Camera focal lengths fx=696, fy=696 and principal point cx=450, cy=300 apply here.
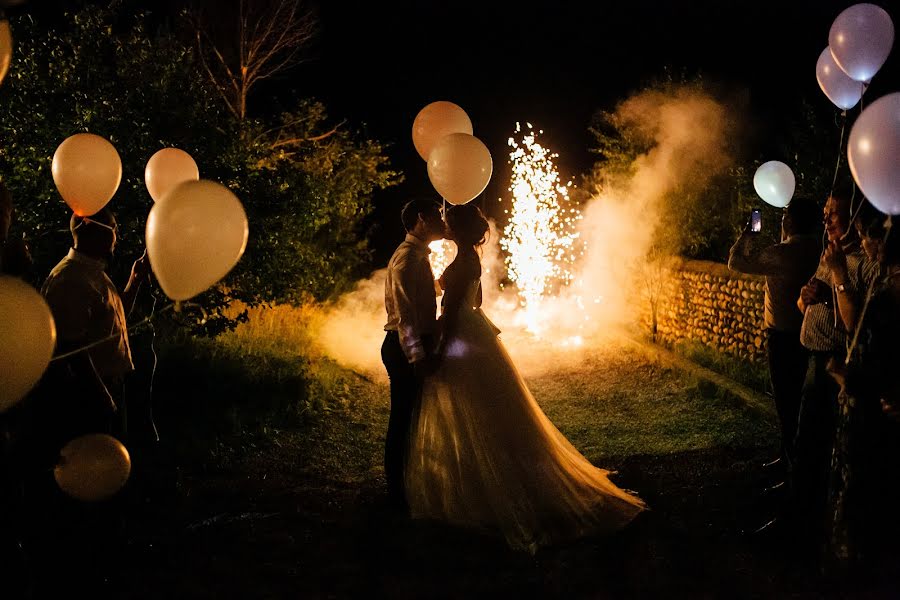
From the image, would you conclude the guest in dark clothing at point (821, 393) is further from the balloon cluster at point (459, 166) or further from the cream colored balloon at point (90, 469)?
the cream colored balloon at point (90, 469)

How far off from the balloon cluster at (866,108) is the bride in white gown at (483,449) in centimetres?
233

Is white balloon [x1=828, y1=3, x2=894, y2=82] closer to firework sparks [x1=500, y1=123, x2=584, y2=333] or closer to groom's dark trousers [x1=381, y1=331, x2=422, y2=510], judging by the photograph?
groom's dark trousers [x1=381, y1=331, x2=422, y2=510]

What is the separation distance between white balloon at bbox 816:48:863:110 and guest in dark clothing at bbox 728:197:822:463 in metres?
0.72

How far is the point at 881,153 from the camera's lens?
300 centimetres

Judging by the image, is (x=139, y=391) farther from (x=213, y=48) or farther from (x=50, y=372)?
(x=213, y=48)

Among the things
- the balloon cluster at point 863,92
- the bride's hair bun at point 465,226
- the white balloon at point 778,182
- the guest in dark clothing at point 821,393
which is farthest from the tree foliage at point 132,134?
the guest in dark clothing at point 821,393

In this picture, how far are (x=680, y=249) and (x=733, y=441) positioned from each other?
18.4 ft

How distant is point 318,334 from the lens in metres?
11.8

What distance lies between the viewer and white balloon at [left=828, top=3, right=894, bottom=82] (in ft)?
14.1

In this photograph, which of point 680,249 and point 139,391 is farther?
point 680,249

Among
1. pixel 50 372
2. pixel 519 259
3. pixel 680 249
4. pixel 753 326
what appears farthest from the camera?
pixel 519 259

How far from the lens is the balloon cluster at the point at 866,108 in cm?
300

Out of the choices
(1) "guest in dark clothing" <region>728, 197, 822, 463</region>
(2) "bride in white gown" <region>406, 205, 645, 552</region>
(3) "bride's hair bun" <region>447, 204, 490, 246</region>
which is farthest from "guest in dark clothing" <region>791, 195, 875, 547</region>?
(3) "bride's hair bun" <region>447, 204, 490, 246</region>

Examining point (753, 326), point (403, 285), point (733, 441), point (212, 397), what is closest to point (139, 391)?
point (212, 397)
